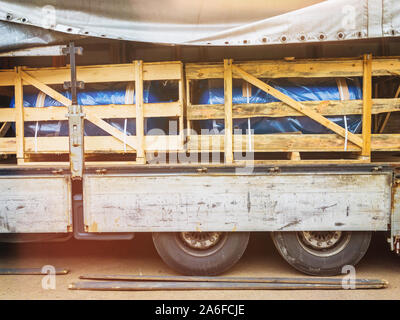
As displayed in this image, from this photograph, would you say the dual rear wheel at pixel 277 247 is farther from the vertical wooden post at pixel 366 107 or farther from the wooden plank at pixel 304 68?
the wooden plank at pixel 304 68

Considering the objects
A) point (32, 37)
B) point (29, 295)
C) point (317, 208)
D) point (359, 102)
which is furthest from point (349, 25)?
point (29, 295)

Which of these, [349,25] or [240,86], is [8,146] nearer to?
[240,86]

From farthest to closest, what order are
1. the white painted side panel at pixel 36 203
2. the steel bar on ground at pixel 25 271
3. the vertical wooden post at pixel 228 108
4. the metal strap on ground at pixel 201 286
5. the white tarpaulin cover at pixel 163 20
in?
1. the steel bar on ground at pixel 25 271
2. the vertical wooden post at pixel 228 108
3. the white painted side panel at pixel 36 203
4. the metal strap on ground at pixel 201 286
5. the white tarpaulin cover at pixel 163 20

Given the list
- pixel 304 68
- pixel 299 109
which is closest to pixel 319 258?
pixel 299 109

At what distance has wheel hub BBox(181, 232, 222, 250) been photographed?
4.66 metres

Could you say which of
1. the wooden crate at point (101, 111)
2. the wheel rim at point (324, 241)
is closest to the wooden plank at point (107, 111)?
the wooden crate at point (101, 111)

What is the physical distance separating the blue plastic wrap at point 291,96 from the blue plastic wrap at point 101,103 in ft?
1.99

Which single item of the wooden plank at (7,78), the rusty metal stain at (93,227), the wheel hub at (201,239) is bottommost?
the wheel hub at (201,239)

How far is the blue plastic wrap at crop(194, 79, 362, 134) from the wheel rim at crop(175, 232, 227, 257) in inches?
52.3

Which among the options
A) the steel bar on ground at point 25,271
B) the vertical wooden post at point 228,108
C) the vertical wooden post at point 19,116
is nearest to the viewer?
the vertical wooden post at point 228,108

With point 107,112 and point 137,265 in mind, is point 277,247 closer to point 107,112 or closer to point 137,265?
point 137,265

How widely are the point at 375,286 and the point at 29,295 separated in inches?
A: 158

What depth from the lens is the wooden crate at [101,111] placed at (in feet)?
15.2

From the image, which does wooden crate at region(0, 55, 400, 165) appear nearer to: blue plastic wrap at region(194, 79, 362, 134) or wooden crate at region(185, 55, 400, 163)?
wooden crate at region(185, 55, 400, 163)
